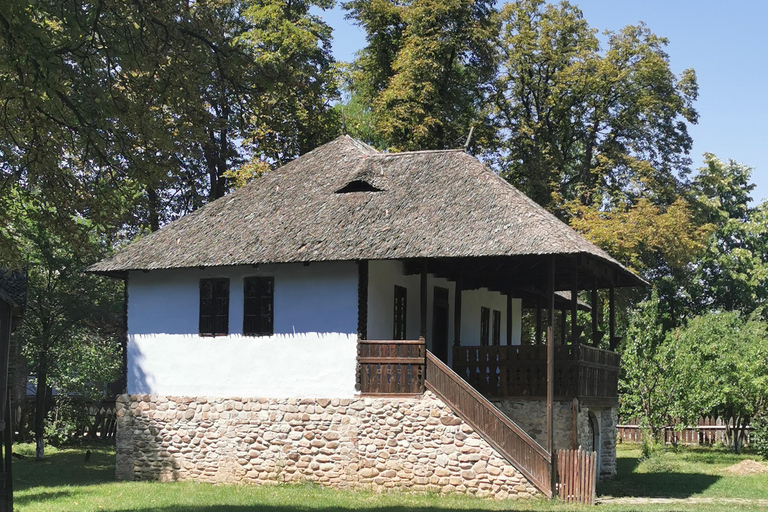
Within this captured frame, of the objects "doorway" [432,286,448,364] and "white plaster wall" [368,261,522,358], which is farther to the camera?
"doorway" [432,286,448,364]

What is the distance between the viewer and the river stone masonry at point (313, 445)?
18703 mm

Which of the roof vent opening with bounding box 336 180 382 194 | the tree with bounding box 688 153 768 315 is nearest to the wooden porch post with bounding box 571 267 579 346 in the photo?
the roof vent opening with bounding box 336 180 382 194

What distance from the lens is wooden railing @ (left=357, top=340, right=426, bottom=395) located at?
1944 centimetres

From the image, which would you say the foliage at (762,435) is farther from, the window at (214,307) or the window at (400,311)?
the window at (214,307)

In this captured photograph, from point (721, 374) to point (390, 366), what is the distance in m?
16.7

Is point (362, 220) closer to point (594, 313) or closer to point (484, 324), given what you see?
point (594, 313)

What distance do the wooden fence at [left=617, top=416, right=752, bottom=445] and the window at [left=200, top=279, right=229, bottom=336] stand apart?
1812 cm

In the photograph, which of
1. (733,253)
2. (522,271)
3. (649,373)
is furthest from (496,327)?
(733,253)

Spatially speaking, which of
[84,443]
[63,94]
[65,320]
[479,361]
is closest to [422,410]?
[479,361]

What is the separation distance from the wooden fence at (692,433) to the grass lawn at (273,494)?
32.2 ft

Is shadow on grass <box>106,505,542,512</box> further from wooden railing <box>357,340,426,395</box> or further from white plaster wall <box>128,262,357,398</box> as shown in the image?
white plaster wall <box>128,262,357,398</box>

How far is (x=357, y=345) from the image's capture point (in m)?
20.0

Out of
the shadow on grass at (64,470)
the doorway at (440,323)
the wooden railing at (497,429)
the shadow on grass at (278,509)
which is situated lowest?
the shadow on grass at (64,470)

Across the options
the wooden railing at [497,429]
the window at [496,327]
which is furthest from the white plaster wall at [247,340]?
the window at [496,327]
